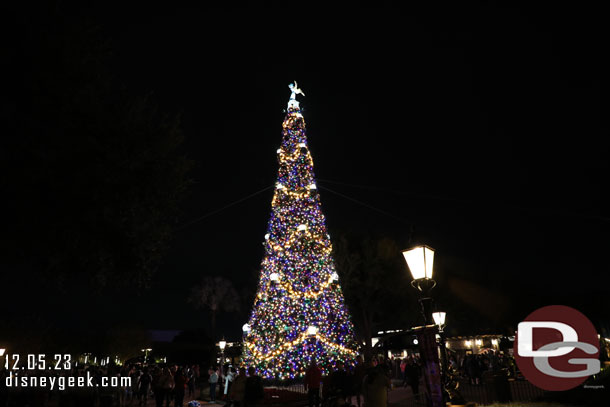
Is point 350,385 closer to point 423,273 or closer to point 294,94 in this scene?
point 423,273

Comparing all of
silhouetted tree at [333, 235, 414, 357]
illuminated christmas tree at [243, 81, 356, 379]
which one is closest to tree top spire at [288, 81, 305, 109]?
illuminated christmas tree at [243, 81, 356, 379]

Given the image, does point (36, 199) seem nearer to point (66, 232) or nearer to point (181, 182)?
point (66, 232)

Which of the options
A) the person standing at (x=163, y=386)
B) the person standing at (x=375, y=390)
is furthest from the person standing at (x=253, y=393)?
the person standing at (x=163, y=386)

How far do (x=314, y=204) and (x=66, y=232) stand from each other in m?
13.0

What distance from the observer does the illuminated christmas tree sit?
1800 cm

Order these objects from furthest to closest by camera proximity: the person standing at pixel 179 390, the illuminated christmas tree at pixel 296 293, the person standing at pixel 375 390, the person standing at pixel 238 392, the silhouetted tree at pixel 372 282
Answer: the silhouetted tree at pixel 372 282 → the illuminated christmas tree at pixel 296 293 → the person standing at pixel 179 390 → the person standing at pixel 238 392 → the person standing at pixel 375 390

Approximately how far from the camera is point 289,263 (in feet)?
63.0

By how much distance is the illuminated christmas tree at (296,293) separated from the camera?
18000mm

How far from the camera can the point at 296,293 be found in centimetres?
1878

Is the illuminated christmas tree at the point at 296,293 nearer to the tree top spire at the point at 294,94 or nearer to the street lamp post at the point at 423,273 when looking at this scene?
the tree top spire at the point at 294,94

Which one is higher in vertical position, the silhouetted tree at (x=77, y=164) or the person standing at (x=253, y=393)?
the silhouetted tree at (x=77, y=164)

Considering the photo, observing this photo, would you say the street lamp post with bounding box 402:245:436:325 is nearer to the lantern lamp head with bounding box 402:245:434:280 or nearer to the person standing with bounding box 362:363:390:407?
the lantern lamp head with bounding box 402:245:434:280

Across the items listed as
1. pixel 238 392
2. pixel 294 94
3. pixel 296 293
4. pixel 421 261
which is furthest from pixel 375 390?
pixel 294 94

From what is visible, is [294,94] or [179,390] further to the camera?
[294,94]
